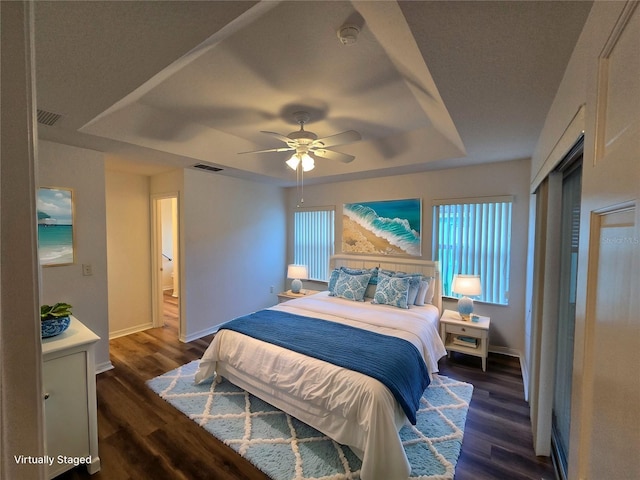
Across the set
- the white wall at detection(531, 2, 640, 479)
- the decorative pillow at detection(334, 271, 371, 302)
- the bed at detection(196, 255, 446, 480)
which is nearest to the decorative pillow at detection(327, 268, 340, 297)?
the decorative pillow at detection(334, 271, 371, 302)

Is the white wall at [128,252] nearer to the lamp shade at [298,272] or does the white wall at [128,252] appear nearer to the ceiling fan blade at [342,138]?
the lamp shade at [298,272]

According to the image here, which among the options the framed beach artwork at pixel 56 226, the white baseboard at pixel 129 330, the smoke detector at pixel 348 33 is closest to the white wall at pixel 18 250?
the smoke detector at pixel 348 33

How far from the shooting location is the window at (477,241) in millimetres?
3344

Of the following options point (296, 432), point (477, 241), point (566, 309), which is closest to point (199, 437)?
point (296, 432)

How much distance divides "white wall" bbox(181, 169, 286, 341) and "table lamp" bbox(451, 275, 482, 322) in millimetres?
3165

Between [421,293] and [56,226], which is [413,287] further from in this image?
[56,226]

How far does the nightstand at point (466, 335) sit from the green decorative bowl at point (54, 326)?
350 cm

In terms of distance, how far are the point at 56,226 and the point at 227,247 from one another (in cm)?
199

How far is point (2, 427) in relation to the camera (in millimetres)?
406

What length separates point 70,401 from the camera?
1.73m

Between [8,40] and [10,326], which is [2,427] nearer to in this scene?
[10,326]

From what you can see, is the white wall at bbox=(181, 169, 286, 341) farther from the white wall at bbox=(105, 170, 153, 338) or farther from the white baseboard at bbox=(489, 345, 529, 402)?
the white baseboard at bbox=(489, 345, 529, 402)

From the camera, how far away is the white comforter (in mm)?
1704

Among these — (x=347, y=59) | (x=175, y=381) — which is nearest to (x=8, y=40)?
(x=347, y=59)
